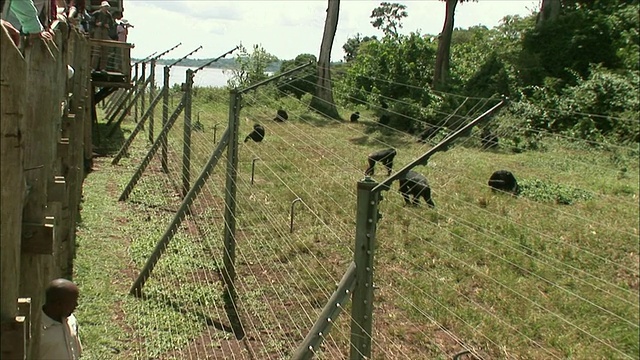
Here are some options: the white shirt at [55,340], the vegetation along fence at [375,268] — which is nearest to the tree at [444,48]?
the vegetation along fence at [375,268]

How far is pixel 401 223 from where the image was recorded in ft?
28.4

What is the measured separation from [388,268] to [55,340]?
4381 mm

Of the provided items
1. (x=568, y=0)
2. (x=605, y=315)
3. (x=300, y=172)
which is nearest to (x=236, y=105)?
(x=605, y=315)

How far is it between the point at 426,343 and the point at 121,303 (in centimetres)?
268

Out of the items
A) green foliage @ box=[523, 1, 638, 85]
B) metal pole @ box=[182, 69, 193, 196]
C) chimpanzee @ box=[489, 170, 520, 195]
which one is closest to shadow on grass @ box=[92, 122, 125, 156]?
metal pole @ box=[182, 69, 193, 196]

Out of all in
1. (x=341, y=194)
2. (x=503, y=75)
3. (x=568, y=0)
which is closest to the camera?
(x=341, y=194)

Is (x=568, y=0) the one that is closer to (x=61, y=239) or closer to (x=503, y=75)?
(x=503, y=75)

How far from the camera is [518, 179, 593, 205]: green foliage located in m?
9.91

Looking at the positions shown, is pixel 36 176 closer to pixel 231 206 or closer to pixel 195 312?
pixel 195 312

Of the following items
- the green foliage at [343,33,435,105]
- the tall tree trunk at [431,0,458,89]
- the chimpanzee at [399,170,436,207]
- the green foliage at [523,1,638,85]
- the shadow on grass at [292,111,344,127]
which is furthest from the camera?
the green foliage at [343,33,435,105]

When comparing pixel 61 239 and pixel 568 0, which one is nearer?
pixel 61 239

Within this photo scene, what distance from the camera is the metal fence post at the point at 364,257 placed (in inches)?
119

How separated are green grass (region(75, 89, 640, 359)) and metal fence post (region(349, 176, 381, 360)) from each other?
0.44 meters

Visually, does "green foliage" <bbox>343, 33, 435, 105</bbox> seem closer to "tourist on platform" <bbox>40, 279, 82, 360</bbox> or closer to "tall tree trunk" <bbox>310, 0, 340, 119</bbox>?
"tall tree trunk" <bbox>310, 0, 340, 119</bbox>
